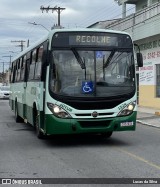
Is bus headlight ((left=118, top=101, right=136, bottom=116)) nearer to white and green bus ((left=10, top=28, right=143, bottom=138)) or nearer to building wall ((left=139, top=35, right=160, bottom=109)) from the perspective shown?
white and green bus ((left=10, top=28, right=143, bottom=138))

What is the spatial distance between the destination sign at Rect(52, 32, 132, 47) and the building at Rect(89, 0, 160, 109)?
49.8 feet

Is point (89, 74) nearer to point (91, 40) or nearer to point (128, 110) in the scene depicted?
point (91, 40)

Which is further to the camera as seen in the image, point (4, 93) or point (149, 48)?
point (4, 93)

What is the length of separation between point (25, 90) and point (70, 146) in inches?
180

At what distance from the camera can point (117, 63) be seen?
12031 millimetres

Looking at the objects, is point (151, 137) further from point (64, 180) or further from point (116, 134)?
point (64, 180)

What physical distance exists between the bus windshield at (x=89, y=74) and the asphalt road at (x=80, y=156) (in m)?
1.49

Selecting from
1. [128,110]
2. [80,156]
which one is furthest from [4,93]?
[80,156]

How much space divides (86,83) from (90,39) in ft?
4.14

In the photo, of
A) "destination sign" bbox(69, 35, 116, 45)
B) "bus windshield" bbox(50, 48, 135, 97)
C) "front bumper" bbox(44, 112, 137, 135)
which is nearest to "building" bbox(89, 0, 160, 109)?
"destination sign" bbox(69, 35, 116, 45)

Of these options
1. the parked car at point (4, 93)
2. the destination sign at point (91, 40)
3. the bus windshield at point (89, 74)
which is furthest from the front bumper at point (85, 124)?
the parked car at point (4, 93)

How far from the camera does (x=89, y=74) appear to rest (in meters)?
11.7

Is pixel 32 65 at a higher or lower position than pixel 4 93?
higher

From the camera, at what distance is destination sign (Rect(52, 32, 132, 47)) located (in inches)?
465
